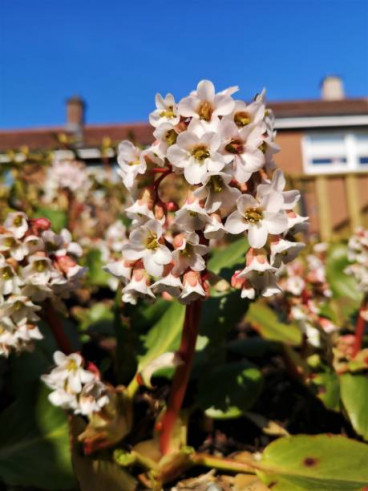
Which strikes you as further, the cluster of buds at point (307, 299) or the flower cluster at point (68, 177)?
the flower cluster at point (68, 177)

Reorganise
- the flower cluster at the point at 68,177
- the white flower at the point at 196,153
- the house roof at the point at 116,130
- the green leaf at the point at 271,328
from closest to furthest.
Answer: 1. the white flower at the point at 196,153
2. the green leaf at the point at 271,328
3. the flower cluster at the point at 68,177
4. the house roof at the point at 116,130

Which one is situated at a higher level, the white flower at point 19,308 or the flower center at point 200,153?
the flower center at point 200,153

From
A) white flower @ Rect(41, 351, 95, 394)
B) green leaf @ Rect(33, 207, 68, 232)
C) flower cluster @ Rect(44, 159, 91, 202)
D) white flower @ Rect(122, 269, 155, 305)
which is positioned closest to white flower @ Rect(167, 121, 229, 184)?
white flower @ Rect(122, 269, 155, 305)

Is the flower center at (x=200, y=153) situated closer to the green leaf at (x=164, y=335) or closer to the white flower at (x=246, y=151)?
the white flower at (x=246, y=151)

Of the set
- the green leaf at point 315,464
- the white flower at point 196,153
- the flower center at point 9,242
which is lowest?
the green leaf at point 315,464

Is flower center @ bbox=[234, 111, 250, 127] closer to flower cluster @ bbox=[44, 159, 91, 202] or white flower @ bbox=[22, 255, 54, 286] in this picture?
white flower @ bbox=[22, 255, 54, 286]

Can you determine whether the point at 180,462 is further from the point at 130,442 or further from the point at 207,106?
the point at 207,106

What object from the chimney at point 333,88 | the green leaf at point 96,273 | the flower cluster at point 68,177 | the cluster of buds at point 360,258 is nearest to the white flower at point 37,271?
the cluster of buds at point 360,258

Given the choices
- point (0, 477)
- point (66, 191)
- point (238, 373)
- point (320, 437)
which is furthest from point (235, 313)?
point (66, 191)
